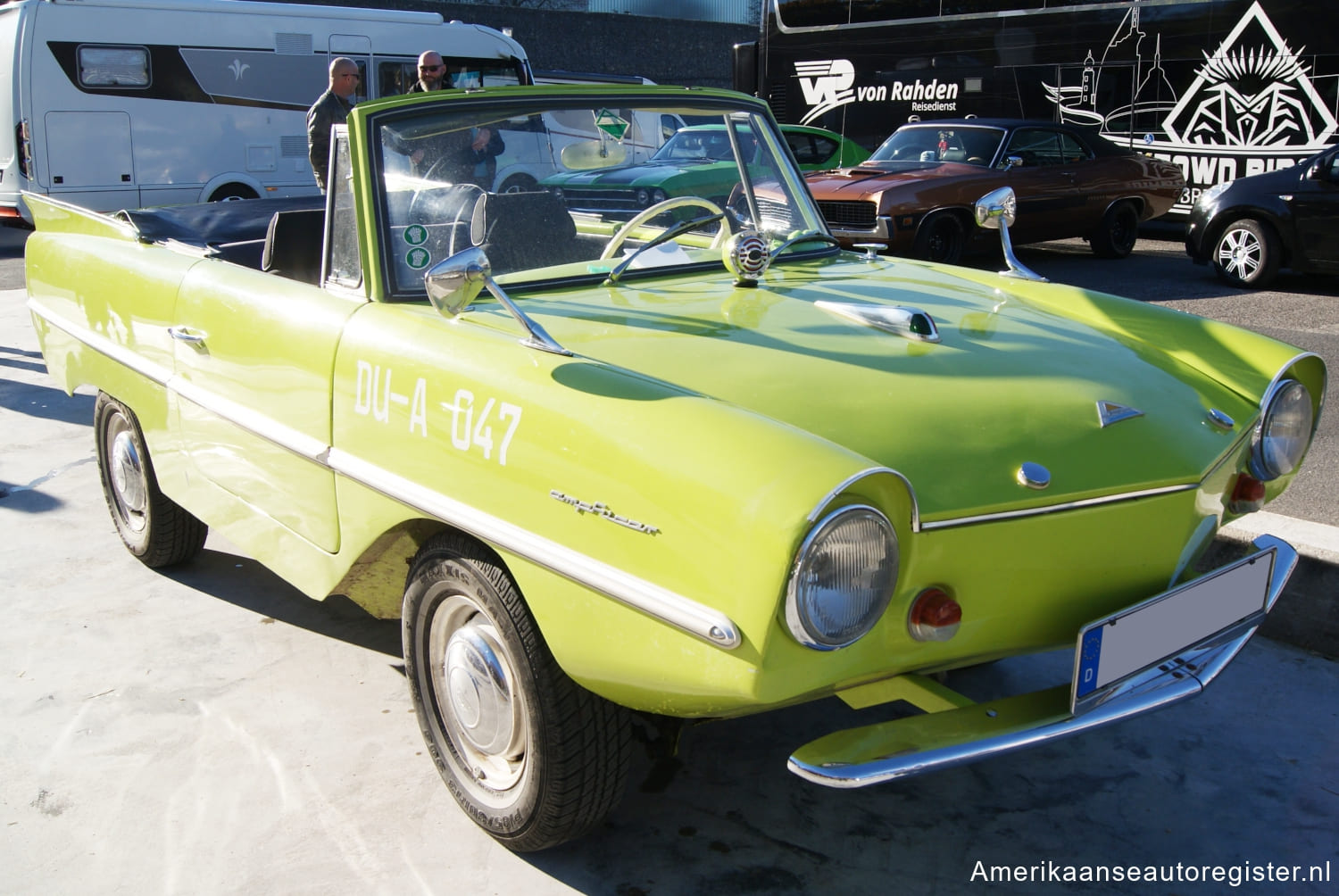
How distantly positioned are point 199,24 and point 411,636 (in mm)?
12643

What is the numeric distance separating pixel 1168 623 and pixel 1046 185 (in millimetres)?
9960

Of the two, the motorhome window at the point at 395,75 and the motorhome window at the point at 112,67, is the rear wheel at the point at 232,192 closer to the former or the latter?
the motorhome window at the point at 112,67

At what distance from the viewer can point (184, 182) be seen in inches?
526

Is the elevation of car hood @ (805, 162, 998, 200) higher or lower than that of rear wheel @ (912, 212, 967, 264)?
higher

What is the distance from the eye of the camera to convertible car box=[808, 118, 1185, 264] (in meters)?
10.4

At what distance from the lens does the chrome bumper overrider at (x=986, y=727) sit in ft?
6.76

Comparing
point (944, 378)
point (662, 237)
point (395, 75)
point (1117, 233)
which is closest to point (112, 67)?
point (395, 75)

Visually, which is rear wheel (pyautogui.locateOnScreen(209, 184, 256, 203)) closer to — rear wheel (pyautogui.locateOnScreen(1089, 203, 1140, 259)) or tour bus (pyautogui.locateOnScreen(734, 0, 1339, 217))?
tour bus (pyautogui.locateOnScreen(734, 0, 1339, 217))

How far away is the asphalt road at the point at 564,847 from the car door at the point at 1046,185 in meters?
8.40

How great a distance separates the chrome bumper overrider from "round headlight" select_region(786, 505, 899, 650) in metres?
0.22

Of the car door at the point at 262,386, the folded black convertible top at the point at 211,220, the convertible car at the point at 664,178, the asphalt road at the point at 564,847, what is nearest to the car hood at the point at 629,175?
the convertible car at the point at 664,178

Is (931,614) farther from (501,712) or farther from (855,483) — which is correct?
(501,712)

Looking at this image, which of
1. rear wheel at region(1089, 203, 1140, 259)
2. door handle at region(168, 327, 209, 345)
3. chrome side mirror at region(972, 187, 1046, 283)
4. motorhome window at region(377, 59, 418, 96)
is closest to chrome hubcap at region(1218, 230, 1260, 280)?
rear wheel at region(1089, 203, 1140, 259)

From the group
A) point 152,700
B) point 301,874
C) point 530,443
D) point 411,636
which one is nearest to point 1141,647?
point 530,443
